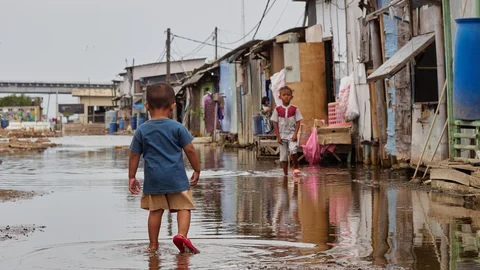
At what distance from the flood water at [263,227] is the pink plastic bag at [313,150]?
476 cm

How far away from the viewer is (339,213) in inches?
362

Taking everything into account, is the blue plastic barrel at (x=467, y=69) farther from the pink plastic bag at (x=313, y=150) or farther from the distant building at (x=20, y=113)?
the distant building at (x=20, y=113)

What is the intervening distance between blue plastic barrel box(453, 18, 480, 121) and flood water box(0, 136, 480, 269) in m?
1.26

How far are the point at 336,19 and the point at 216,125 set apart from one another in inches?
645

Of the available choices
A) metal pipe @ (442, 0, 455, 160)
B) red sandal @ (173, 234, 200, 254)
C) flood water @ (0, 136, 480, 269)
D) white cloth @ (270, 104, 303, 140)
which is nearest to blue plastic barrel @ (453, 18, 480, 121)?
metal pipe @ (442, 0, 455, 160)

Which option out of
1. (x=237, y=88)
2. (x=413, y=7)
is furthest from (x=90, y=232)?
(x=237, y=88)

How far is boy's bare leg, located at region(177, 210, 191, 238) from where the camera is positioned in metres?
6.70

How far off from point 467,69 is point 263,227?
4430 mm

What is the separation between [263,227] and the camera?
8.16 m

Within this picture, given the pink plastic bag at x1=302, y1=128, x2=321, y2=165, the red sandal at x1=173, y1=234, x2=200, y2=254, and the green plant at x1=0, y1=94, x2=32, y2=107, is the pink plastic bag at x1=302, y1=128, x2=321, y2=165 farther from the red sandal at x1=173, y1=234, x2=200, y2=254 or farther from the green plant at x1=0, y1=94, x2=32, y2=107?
the green plant at x1=0, y1=94, x2=32, y2=107

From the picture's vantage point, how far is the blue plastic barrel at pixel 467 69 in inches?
435

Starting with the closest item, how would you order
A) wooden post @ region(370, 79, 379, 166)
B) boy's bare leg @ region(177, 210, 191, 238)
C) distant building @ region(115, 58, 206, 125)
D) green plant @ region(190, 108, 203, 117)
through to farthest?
boy's bare leg @ region(177, 210, 191, 238) → wooden post @ region(370, 79, 379, 166) → green plant @ region(190, 108, 203, 117) → distant building @ region(115, 58, 206, 125)

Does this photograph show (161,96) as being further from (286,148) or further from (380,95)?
(380,95)

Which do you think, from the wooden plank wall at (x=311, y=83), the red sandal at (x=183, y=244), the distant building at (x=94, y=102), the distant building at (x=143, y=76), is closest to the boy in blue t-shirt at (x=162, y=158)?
the red sandal at (x=183, y=244)
